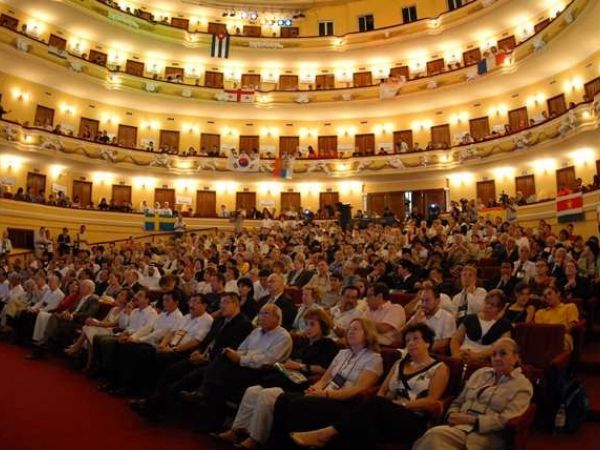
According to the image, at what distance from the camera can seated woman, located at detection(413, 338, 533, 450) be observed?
2646mm

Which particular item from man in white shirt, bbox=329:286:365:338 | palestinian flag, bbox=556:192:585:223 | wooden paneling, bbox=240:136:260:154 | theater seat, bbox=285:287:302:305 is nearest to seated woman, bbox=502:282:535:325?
man in white shirt, bbox=329:286:365:338

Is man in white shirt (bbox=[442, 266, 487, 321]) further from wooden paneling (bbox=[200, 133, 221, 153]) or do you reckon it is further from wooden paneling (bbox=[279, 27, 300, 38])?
wooden paneling (bbox=[279, 27, 300, 38])

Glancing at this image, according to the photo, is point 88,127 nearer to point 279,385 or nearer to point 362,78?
point 362,78

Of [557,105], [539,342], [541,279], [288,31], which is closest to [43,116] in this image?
A: [288,31]

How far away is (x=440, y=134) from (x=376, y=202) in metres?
4.20

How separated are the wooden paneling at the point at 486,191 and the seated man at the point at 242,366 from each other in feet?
55.0

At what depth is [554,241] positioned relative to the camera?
7770 mm

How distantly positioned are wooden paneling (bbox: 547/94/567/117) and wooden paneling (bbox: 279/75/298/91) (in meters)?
11.5

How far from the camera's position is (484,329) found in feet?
13.4

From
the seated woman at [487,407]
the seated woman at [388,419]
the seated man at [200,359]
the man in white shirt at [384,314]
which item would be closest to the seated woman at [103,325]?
Answer: the seated man at [200,359]

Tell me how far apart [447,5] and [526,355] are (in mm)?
22358

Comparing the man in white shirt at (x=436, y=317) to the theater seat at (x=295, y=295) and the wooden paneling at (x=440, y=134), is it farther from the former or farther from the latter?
the wooden paneling at (x=440, y=134)

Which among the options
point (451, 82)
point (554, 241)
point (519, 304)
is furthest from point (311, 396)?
point (451, 82)

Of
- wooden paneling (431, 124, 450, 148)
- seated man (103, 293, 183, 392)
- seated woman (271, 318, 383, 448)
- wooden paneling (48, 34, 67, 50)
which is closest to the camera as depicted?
seated woman (271, 318, 383, 448)
